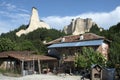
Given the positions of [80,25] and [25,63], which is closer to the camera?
[25,63]

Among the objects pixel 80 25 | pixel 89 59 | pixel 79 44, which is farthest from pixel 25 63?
pixel 80 25

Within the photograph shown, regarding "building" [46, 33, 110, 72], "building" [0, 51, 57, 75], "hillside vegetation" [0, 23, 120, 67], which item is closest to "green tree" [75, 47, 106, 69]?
"hillside vegetation" [0, 23, 120, 67]

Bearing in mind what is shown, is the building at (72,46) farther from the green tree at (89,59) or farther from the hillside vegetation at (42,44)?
the green tree at (89,59)

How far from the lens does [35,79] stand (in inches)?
1267

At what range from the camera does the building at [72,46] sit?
42.7 m

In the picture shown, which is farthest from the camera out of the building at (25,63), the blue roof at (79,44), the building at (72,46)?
the building at (72,46)

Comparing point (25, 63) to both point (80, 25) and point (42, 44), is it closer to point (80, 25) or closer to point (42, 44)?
point (42, 44)

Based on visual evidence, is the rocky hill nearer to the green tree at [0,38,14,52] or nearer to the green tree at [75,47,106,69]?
the green tree at [0,38,14,52]

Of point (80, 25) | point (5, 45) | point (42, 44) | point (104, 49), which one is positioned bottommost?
point (104, 49)

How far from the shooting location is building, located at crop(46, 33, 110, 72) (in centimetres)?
4272

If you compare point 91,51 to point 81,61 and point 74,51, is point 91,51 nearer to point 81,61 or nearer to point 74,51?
point 81,61

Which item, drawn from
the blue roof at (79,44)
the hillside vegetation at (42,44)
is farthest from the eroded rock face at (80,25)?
the blue roof at (79,44)

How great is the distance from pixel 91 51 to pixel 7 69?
13978mm

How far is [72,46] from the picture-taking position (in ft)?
146
